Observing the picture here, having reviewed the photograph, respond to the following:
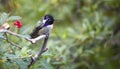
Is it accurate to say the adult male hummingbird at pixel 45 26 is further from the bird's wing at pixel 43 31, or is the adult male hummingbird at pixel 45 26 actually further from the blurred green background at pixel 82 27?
the blurred green background at pixel 82 27

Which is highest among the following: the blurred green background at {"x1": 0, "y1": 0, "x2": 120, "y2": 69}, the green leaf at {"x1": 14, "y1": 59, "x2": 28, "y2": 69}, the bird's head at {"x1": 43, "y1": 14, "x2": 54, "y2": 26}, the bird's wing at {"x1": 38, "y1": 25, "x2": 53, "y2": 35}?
the blurred green background at {"x1": 0, "y1": 0, "x2": 120, "y2": 69}

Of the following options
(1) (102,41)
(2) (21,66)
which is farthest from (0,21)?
(1) (102,41)

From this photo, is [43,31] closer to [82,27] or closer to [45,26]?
[45,26]

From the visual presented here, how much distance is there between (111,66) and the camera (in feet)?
15.2

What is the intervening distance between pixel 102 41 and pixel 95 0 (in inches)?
22.7

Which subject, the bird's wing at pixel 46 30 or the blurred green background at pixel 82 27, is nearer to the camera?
the bird's wing at pixel 46 30

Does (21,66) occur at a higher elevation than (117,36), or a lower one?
lower

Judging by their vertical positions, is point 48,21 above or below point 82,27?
below

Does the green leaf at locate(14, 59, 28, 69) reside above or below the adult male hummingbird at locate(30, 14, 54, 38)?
below

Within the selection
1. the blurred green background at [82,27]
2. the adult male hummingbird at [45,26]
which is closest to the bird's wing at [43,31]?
the adult male hummingbird at [45,26]

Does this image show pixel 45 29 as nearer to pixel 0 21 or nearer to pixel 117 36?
pixel 0 21

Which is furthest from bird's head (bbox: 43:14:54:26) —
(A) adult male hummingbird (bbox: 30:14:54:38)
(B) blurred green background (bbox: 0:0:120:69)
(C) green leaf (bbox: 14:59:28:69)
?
(B) blurred green background (bbox: 0:0:120:69)

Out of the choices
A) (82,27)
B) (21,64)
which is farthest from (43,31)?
(82,27)

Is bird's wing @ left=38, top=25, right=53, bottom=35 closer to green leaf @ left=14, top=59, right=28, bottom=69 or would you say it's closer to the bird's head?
the bird's head
